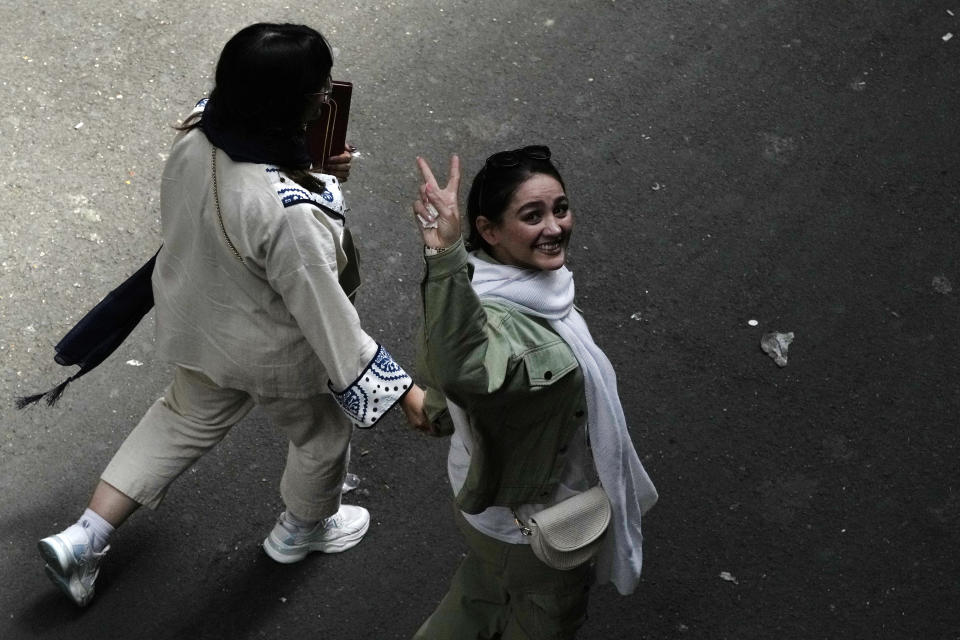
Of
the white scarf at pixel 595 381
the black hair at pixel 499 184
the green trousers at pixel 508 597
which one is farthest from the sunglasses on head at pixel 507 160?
the green trousers at pixel 508 597

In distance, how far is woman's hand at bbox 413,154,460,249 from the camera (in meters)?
2.42

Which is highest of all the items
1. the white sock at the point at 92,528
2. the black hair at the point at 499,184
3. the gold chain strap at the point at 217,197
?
the gold chain strap at the point at 217,197

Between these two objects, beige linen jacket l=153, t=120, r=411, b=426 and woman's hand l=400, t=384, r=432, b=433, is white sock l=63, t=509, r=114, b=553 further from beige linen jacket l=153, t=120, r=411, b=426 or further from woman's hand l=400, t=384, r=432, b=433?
woman's hand l=400, t=384, r=432, b=433

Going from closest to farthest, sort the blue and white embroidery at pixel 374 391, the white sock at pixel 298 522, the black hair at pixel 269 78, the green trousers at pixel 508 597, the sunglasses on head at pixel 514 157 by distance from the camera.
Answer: the black hair at pixel 269 78 → the sunglasses on head at pixel 514 157 → the green trousers at pixel 508 597 → the blue and white embroidery at pixel 374 391 → the white sock at pixel 298 522

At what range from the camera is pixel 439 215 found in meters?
2.44

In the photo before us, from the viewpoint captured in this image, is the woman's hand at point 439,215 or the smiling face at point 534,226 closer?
the woman's hand at point 439,215

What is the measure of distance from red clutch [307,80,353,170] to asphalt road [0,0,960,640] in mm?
Answer: 1390

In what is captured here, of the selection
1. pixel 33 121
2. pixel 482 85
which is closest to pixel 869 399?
pixel 482 85

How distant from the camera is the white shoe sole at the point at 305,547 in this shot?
403 centimetres

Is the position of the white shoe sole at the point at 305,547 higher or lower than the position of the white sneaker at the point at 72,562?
lower

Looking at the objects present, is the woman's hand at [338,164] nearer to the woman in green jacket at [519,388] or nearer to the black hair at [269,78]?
the black hair at [269,78]

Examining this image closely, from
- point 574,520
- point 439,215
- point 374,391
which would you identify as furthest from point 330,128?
point 574,520

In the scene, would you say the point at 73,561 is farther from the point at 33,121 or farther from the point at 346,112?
the point at 33,121

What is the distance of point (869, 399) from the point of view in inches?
185
